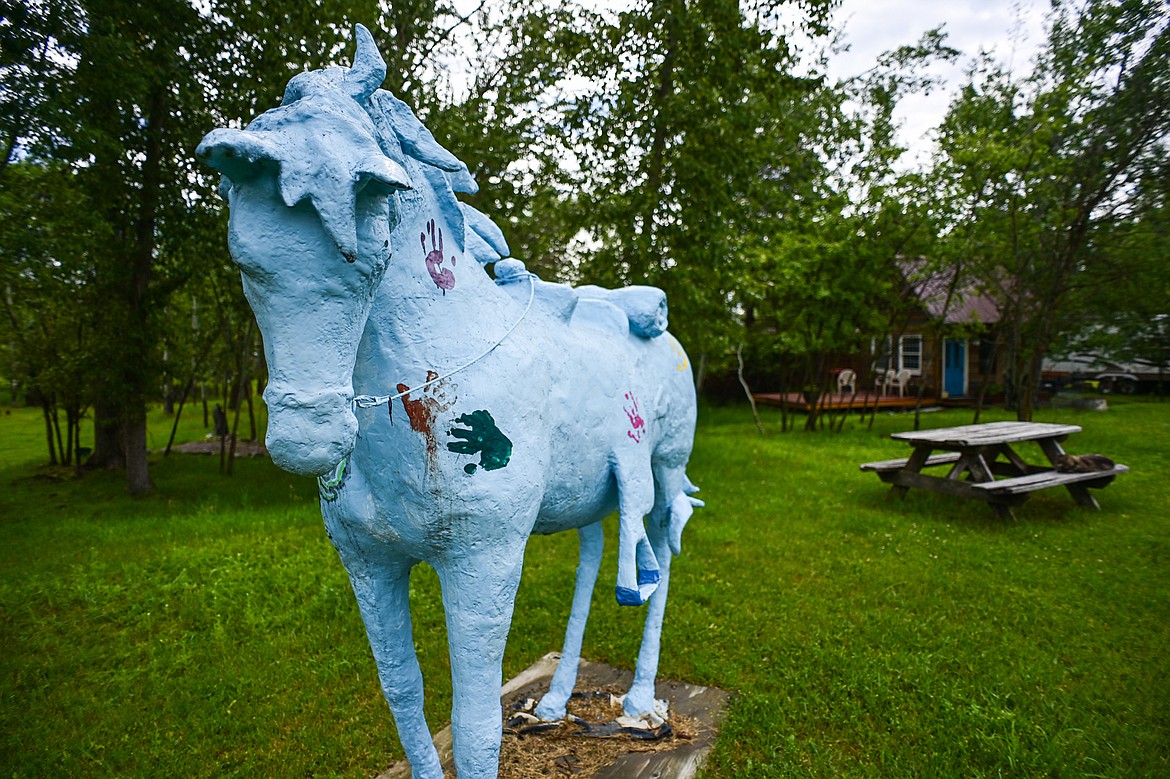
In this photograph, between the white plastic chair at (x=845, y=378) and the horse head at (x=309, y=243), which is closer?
the horse head at (x=309, y=243)

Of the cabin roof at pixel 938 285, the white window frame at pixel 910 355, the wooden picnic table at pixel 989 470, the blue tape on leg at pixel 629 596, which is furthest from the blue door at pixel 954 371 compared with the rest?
the blue tape on leg at pixel 629 596

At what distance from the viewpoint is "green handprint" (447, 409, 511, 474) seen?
1671mm

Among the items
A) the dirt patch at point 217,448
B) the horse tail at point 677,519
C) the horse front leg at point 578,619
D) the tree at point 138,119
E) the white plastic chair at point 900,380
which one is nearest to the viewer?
the horse tail at point 677,519

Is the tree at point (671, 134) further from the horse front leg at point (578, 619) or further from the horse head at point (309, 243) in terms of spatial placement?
the horse head at point (309, 243)

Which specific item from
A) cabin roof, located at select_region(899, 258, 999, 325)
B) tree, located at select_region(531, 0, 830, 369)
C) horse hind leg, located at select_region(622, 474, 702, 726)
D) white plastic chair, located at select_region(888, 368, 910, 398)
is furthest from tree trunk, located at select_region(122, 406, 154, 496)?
white plastic chair, located at select_region(888, 368, 910, 398)

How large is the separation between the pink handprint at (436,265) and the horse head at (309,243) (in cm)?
31

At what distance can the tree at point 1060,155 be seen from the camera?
9.95 m

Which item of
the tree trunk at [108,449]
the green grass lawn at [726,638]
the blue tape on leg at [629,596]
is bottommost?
the green grass lawn at [726,638]

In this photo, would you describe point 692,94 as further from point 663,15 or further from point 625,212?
point 625,212

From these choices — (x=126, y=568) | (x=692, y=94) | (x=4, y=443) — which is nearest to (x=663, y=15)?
(x=692, y=94)

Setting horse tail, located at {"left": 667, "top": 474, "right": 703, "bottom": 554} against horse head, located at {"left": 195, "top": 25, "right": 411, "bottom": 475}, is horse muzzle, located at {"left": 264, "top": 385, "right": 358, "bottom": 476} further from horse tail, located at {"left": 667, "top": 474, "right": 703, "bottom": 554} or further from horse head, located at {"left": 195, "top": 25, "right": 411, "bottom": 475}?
horse tail, located at {"left": 667, "top": 474, "right": 703, "bottom": 554}

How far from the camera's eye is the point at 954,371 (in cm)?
2134

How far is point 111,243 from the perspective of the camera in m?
7.74

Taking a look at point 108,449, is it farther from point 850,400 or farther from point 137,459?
point 850,400
